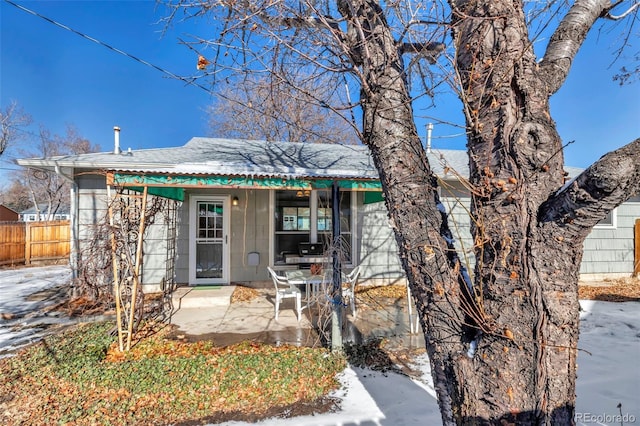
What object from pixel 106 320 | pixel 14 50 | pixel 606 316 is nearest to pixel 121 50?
pixel 106 320

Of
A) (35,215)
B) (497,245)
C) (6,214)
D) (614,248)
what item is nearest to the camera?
(497,245)

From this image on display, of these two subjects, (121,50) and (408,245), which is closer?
(408,245)

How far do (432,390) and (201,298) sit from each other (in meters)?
4.84

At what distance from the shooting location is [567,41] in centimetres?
151

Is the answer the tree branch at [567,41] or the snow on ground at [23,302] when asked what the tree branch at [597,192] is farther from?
the snow on ground at [23,302]

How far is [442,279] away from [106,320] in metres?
6.32

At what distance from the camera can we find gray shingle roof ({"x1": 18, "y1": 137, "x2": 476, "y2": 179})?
5.07m

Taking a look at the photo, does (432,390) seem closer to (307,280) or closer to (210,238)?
(307,280)

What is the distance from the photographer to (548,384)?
3.83 feet

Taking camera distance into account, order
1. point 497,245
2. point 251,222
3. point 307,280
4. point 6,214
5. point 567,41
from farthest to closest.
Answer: point 6,214, point 251,222, point 307,280, point 567,41, point 497,245

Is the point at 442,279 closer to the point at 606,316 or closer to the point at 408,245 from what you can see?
the point at 408,245

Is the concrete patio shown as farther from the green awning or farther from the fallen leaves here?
the green awning

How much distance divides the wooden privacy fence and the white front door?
30.7ft

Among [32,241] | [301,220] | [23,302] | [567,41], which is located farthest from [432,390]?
[32,241]
